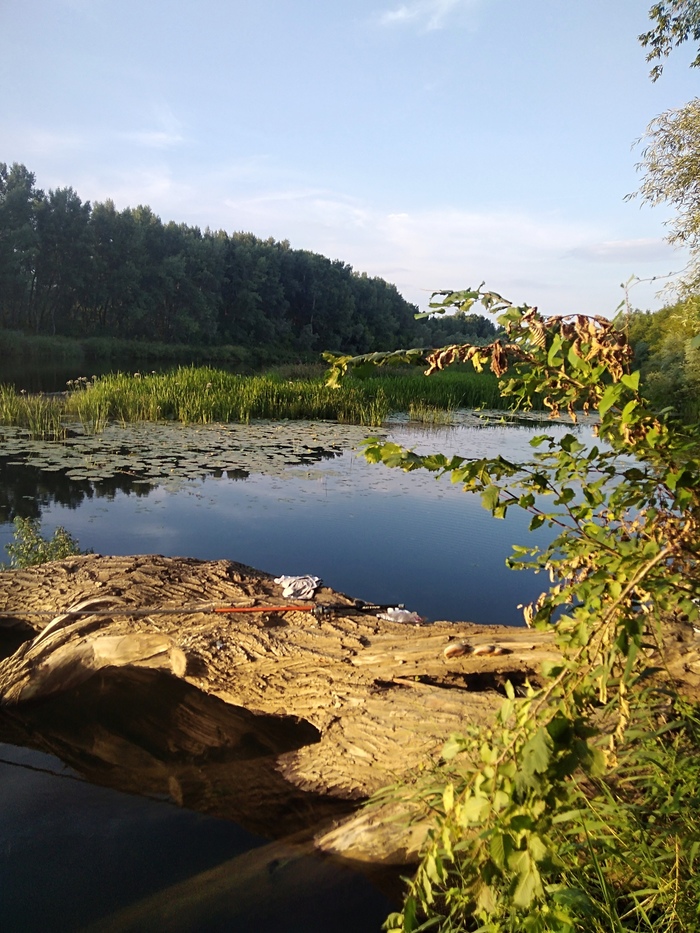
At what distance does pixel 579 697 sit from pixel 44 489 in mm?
7304

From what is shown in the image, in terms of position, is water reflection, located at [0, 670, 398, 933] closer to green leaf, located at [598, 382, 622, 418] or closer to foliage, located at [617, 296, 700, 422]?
green leaf, located at [598, 382, 622, 418]

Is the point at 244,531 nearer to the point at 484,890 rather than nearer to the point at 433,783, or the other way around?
the point at 433,783

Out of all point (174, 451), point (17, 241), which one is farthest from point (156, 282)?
point (174, 451)

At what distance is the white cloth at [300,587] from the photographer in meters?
3.28

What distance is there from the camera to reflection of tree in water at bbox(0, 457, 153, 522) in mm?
6648

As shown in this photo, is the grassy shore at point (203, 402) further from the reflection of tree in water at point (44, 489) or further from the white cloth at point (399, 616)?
the white cloth at point (399, 616)

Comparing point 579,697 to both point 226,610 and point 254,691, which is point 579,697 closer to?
point 254,691

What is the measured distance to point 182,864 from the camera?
2.25m

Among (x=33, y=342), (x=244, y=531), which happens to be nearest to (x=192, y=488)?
(x=244, y=531)

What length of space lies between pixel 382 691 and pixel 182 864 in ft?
2.96

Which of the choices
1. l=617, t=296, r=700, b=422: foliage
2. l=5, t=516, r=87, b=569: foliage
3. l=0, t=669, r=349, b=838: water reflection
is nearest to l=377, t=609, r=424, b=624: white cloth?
l=0, t=669, r=349, b=838: water reflection

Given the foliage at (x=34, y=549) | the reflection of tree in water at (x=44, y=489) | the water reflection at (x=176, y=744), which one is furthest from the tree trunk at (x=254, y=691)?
the reflection of tree in water at (x=44, y=489)

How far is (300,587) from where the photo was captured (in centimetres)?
333

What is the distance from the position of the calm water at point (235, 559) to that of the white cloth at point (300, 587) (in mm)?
1090
